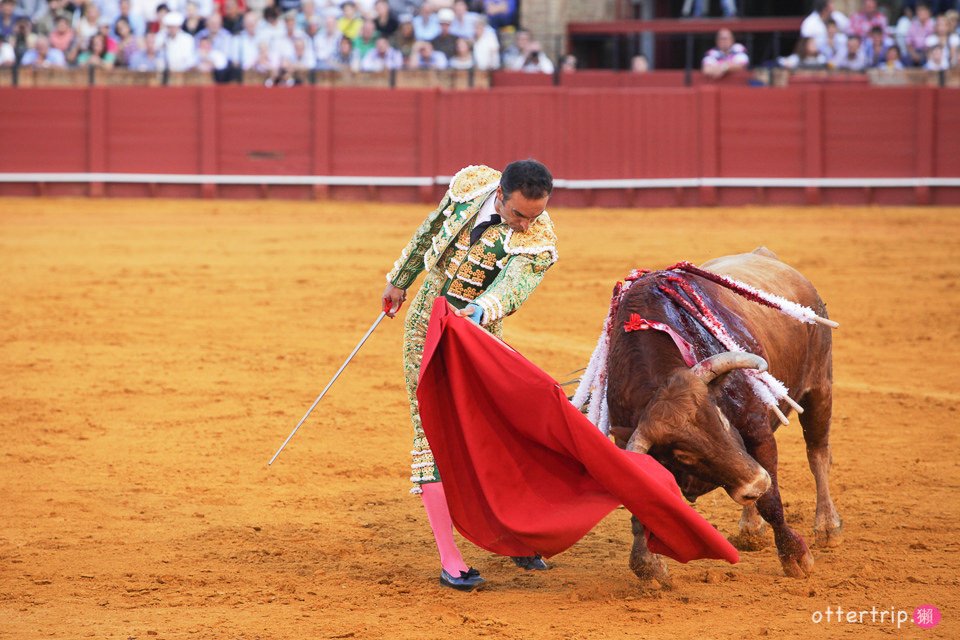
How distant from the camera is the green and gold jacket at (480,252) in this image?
3.87m

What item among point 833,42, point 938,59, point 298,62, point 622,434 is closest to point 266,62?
point 298,62

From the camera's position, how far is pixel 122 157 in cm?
1498

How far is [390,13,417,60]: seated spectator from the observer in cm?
1577

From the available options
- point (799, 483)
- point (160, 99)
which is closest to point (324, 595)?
point (799, 483)

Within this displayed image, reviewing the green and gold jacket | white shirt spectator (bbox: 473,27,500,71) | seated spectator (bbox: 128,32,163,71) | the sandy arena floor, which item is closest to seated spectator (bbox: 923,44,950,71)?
the sandy arena floor

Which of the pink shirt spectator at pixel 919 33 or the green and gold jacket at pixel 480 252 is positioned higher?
the pink shirt spectator at pixel 919 33

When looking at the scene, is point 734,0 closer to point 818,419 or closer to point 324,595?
point 818,419

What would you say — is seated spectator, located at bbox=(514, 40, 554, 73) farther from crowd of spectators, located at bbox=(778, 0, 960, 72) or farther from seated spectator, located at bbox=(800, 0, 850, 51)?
seated spectator, located at bbox=(800, 0, 850, 51)

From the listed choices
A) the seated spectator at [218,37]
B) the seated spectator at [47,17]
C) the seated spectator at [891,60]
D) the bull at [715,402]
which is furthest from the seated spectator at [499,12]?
the bull at [715,402]

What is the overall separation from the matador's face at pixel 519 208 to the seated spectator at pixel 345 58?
11682mm

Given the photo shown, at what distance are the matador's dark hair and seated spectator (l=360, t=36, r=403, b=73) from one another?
460 inches

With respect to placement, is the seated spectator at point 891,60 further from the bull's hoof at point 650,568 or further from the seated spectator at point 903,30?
the bull's hoof at point 650,568

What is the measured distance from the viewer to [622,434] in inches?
150

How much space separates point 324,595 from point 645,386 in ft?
3.85
